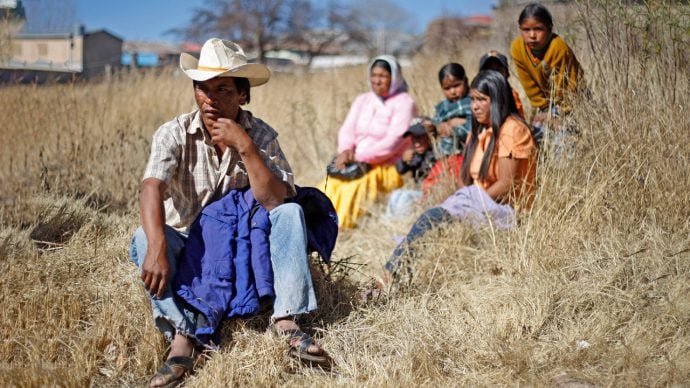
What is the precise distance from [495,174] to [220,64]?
6.84 ft

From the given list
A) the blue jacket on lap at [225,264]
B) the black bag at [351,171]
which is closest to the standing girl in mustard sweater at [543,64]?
the black bag at [351,171]

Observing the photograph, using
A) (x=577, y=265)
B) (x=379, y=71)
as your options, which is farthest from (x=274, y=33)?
(x=577, y=265)

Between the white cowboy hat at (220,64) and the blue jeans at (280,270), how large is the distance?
0.66m

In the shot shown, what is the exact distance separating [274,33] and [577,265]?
40103 mm

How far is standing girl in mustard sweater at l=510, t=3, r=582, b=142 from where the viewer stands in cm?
480

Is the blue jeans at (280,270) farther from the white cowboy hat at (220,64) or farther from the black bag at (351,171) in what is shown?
the black bag at (351,171)

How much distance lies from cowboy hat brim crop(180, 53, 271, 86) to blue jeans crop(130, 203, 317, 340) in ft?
2.14

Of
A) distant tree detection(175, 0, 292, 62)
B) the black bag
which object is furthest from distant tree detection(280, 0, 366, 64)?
the black bag

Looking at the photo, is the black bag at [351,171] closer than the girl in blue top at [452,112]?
No

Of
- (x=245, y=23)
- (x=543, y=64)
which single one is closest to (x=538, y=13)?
(x=543, y=64)

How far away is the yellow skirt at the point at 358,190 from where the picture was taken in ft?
20.0

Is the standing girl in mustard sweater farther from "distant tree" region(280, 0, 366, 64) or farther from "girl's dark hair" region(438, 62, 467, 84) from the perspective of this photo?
"distant tree" region(280, 0, 366, 64)

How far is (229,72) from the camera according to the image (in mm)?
3307

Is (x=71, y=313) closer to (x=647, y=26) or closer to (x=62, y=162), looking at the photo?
(x=62, y=162)
